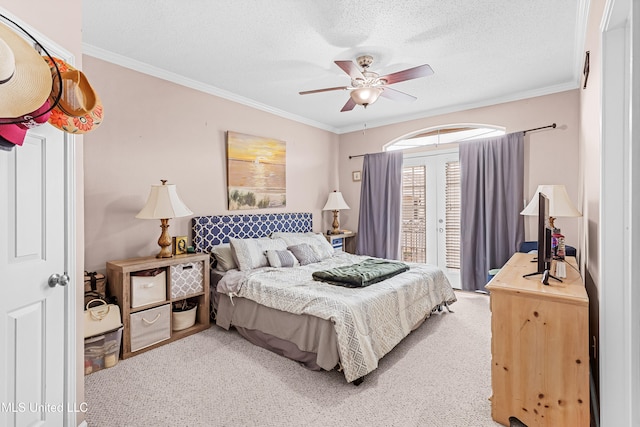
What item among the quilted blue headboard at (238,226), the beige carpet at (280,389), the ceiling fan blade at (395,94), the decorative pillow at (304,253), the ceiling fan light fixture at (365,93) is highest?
the ceiling fan blade at (395,94)

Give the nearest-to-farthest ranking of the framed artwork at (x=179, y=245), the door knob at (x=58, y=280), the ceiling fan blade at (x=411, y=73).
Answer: the door knob at (x=58, y=280)
the ceiling fan blade at (x=411, y=73)
the framed artwork at (x=179, y=245)

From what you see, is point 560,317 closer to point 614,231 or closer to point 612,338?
point 612,338

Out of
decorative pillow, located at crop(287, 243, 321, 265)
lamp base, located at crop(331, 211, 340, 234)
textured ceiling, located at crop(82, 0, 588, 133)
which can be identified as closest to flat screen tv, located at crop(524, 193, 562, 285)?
textured ceiling, located at crop(82, 0, 588, 133)

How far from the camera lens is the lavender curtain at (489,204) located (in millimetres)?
4062

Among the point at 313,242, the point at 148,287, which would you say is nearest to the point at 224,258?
the point at 148,287

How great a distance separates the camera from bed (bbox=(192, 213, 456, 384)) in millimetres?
2359

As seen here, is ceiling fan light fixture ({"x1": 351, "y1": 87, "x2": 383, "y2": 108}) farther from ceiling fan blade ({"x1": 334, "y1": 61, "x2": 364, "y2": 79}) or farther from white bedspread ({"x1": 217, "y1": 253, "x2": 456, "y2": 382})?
white bedspread ({"x1": 217, "y1": 253, "x2": 456, "y2": 382})

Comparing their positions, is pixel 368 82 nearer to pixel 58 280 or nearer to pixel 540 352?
pixel 540 352

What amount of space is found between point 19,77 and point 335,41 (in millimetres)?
2270

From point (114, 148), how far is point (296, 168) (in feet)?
8.49

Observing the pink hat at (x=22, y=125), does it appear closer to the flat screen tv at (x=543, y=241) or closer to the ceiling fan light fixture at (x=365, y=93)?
the ceiling fan light fixture at (x=365, y=93)

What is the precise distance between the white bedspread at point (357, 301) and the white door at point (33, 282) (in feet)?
5.03

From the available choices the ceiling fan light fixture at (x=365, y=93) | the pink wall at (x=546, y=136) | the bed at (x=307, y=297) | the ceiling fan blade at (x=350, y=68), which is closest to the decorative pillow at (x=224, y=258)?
the bed at (x=307, y=297)

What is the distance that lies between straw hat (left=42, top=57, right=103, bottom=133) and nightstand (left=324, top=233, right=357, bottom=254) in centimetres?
396
